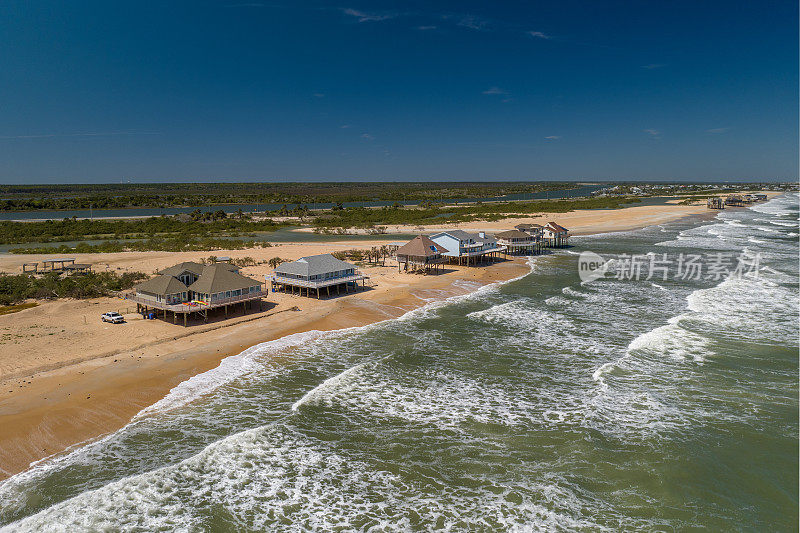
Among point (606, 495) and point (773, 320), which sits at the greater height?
point (773, 320)

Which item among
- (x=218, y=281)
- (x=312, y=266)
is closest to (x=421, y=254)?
(x=312, y=266)

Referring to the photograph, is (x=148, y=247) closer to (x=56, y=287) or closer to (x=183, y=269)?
(x=56, y=287)

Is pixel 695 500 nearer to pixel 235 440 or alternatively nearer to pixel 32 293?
pixel 235 440

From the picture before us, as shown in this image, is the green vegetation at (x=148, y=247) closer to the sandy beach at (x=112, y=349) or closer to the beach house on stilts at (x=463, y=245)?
the sandy beach at (x=112, y=349)

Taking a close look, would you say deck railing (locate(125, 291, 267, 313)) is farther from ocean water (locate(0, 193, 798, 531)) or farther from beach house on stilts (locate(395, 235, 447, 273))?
beach house on stilts (locate(395, 235, 447, 273))

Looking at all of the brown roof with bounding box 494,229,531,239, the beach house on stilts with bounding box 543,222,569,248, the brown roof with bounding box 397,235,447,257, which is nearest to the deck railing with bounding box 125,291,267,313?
the brown roof with bounding box 397,235,447,257

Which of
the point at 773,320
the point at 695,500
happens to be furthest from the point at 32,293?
the point at 773,320
